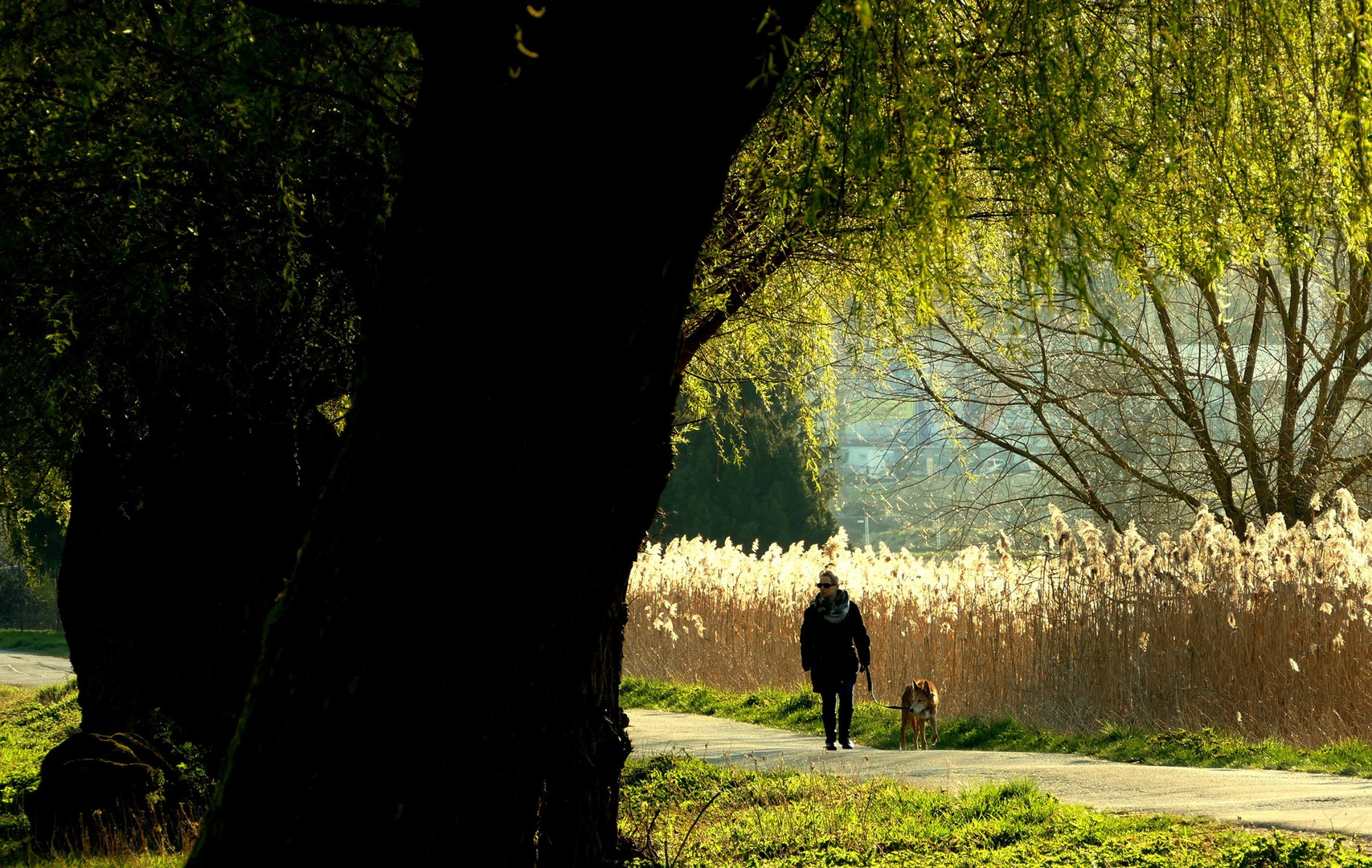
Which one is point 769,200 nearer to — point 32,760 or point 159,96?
point 159,96

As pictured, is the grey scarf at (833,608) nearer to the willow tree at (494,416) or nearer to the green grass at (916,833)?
the green grass at (916,833)

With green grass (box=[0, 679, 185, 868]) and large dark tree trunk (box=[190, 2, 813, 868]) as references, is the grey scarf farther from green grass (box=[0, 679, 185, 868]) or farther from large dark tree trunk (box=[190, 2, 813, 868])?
large dark tree trunk (box=[190, 2, 813, 868])

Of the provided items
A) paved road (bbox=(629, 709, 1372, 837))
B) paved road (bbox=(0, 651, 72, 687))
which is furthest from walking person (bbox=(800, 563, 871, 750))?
paved road (bbox=(0, 651, 72, 687))

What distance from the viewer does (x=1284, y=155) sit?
16.3 ft

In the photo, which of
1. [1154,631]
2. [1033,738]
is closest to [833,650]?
[1033,738]

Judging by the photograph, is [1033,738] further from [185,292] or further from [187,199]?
[187,199]

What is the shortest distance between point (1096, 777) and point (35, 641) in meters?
30.8

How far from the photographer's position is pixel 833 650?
35.9ft

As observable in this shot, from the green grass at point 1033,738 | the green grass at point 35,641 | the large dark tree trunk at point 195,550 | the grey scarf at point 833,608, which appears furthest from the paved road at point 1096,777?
the green grass at point 35,641

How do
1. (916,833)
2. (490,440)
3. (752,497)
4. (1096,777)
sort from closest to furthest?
(490,440) < (916,833) < (1096,777) < (752,497)

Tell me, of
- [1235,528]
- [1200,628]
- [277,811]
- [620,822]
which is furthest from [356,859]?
[1235,528]

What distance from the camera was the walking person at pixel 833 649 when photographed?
10930mm

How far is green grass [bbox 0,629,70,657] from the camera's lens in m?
30.1

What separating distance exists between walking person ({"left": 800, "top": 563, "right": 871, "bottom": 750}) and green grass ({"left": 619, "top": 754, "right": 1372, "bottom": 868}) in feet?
6.73
